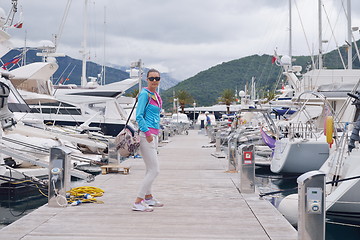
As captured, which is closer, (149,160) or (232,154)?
(149,160)

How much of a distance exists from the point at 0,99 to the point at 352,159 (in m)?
6.12

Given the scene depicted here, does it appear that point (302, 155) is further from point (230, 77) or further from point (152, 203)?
point (230, 77)

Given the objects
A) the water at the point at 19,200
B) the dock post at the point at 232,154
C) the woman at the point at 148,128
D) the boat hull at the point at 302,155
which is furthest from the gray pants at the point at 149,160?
the boat hull at the point at 302,155

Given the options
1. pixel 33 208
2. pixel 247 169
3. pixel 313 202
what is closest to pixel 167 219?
pixel 313 202

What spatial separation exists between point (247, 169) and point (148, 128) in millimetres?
2651

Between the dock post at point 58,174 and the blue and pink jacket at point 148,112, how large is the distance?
1.25m

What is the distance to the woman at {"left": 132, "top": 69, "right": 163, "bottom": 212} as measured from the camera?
6.66 m

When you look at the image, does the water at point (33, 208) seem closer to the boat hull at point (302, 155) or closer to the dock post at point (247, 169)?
the dock post at point (247, 169)

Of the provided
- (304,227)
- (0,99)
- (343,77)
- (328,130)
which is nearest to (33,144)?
Answer: (0,99)

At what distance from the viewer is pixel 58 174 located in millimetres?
6941

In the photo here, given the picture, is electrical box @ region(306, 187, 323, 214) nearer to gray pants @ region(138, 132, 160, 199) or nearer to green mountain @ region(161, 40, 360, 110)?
gray pants @ region(138, 132, 160, 199)

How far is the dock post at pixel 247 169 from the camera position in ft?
27.9

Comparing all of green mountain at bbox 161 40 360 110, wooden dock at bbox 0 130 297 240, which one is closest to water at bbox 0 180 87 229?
wooden dock at bbox 0 130 297 240

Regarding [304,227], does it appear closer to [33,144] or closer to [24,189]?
[24,189]
